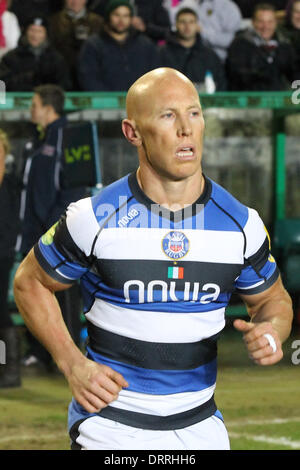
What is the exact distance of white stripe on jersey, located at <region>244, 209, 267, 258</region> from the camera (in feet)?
12.4

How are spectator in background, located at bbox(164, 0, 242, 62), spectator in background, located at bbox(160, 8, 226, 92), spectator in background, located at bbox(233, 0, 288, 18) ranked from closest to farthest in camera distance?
spectator in background, located at bbox(160, 8, 226, 92), spectator in background, located at bbox(164, 0, 242, 62), spectator in background, located at bbox(233, 0, 288, 18)

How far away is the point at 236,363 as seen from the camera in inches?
362

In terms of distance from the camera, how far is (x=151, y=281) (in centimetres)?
369

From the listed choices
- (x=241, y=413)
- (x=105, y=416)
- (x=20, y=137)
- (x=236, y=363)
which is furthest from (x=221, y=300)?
(x=20, y=137)

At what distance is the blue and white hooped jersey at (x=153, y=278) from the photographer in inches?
146

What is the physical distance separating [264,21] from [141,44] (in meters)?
1.58

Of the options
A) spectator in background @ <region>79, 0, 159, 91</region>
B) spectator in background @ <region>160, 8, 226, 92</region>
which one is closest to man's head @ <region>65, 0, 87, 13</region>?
spectator in background @ <region>79, 0, 159, 91</region>

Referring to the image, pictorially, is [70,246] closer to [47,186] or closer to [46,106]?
[47,186]

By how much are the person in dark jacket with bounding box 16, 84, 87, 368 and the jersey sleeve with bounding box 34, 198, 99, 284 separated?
488 cm

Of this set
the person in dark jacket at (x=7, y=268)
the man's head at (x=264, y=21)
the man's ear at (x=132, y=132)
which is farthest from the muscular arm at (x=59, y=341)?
the man's head at (x=264, y=21)

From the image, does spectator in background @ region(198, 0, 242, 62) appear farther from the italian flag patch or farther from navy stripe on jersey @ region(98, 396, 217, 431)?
navy stripe on jersey @ region(98, 396, 217, 431)

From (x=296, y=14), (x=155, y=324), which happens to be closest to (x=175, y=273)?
(x=155, y=324)

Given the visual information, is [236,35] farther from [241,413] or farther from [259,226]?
[259,226]

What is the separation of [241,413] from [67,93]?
4.31 m
